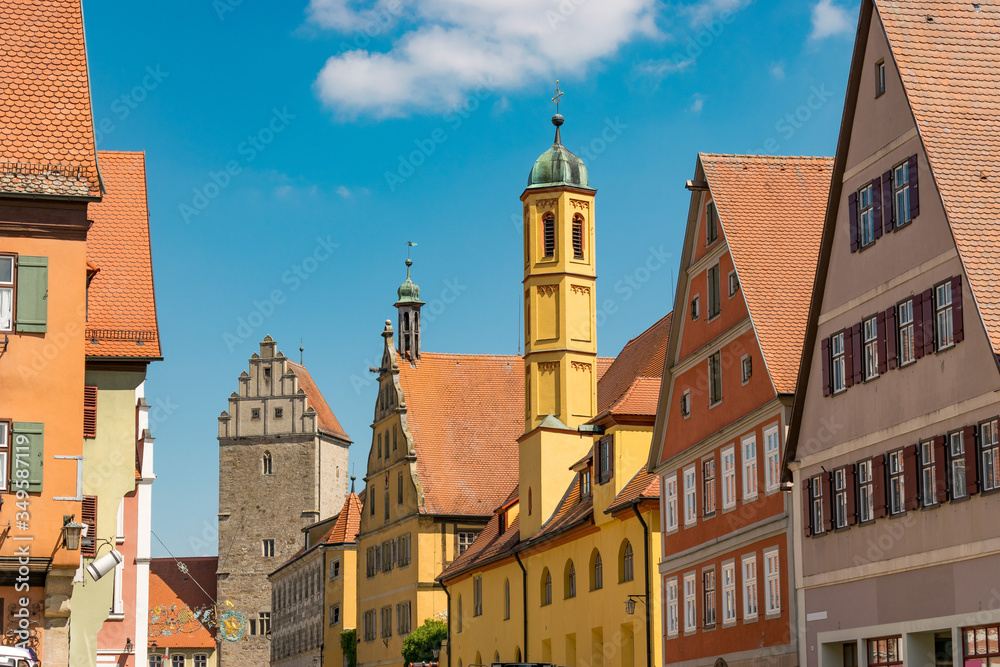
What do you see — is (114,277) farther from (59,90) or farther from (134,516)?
(134,516)

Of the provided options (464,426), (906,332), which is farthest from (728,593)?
(464,426)

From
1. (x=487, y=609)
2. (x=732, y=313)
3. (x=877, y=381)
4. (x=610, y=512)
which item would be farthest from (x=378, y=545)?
(x=877, y=381)

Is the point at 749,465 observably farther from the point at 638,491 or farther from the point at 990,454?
the point at 990,454

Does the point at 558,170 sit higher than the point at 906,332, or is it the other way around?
the point at 558,170

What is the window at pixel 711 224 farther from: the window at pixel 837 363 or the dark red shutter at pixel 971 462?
the dark red shutter at pixel 971 462

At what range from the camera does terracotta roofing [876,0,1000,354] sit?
24734 millimetres

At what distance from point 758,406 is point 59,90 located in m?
15.2

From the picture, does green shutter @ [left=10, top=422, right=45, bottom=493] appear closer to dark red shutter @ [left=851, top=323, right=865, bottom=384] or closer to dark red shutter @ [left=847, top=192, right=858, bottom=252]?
dark red shutter @ [left=851, top=323, right=865, bottom=384]

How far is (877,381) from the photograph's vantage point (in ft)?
91.0

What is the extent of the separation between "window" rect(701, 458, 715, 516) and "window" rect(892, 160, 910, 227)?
9.82 meters

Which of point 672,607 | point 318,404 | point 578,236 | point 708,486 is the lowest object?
point 672,607

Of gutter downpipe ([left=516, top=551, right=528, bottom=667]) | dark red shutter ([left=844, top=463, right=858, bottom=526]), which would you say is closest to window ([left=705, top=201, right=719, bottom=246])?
dark red shutter ([left=844, top=463, right=858, bottom=526])

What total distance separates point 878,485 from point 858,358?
242cm

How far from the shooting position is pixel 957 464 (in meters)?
24.9
